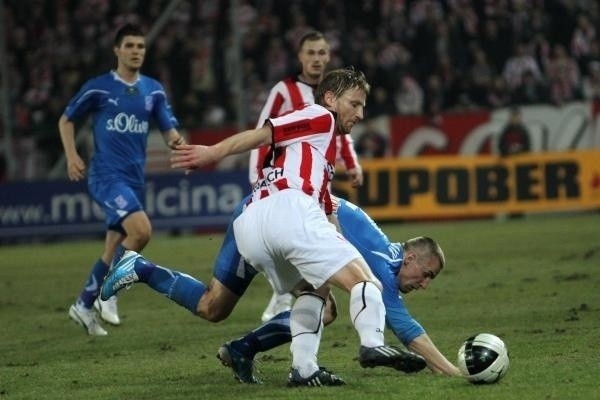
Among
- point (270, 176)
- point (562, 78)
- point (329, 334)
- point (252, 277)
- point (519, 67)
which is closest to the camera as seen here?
point (270, 176)

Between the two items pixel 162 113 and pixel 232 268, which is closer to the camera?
pixel 232 268

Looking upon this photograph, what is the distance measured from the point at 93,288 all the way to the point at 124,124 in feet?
5.06

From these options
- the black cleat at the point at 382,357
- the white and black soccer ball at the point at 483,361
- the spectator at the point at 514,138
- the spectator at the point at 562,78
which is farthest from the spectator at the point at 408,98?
the black cleat at the point at 382,357

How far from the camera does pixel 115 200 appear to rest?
11602 mm

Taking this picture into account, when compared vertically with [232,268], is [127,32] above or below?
above

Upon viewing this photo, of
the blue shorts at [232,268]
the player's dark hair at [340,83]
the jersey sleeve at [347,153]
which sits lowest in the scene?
the blue shorts at [232,268]

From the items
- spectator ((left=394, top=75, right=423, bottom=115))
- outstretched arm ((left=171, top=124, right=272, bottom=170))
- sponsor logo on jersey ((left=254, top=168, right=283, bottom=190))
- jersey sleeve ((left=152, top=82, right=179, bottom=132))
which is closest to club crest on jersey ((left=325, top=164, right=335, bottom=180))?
sponsor logo on jersey ((left=254, top=168, right=283, bottom=190))

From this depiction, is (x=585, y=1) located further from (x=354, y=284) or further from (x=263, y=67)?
(x=354, y=284)

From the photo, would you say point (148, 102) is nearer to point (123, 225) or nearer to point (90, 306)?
point (123, 225)

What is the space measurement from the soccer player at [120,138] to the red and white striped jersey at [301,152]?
3991mm

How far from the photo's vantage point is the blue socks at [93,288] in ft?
→ 36.9

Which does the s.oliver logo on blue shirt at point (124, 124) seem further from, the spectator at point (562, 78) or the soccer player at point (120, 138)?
the spectator at point (562, 78)

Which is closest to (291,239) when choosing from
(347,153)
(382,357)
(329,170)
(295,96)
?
(329,170)

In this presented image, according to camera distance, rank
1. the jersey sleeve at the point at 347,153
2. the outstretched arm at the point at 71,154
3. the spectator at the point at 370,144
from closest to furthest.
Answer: the outstretched arm at the point at 71,154 → the jersey sleeve at the point at 347,153 → the spectator at the point at 370,144
